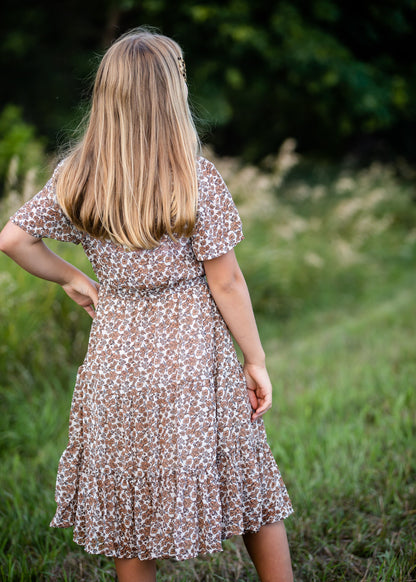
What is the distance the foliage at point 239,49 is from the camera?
8.87 m

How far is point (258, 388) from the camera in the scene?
6.52 ft

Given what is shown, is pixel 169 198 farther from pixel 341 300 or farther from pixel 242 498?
pixel 341 300

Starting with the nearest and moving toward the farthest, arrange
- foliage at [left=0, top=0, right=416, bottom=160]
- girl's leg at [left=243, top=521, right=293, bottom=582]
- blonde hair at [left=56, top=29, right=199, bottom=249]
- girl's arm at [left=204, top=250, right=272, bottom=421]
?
blonde hair at [left=56, top=29, right=199, bottom=249], girl's arm at [left=204, top=250, right=272, bottom=421], girl's leg at [left=243, top=521, right=293, bottom=582], foliage at [left=0, top=0, right=416, bottom=160]

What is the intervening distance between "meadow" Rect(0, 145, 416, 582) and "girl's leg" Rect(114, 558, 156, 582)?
383 mm

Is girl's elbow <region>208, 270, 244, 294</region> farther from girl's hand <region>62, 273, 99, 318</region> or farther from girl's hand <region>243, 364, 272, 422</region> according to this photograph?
girl's hand <region>62, 273, 99, 318</region>

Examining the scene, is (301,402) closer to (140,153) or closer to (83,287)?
(83,287)

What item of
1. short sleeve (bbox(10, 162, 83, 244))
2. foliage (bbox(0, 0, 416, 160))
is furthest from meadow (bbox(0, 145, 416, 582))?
foliage (bbox(0, 0, 416, 160))

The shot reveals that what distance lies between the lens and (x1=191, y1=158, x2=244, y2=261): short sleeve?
1758 millimetres

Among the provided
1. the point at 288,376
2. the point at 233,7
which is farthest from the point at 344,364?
the point at 233,7

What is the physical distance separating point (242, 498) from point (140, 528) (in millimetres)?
323

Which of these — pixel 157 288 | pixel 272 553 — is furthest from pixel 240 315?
pixel 272 553

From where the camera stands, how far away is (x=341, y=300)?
6688 millimetres

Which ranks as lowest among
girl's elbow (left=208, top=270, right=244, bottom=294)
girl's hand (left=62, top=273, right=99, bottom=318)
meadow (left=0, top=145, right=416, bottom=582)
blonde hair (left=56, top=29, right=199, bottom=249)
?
meadow (left=0, top=145, right=416, bottom=582)

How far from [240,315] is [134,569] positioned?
0.86m
